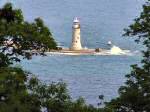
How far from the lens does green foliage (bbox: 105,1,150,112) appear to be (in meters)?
27.8

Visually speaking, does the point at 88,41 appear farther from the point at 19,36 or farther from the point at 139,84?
the point at 19,36

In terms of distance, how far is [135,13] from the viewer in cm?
15700

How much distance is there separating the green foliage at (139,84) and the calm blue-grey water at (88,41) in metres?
31.7

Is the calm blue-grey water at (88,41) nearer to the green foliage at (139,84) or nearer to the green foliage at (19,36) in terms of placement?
the green foliage at (139,84)

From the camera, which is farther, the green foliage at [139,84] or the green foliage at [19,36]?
the green foliage at [139,84]

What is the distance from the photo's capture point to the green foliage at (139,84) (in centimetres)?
2784

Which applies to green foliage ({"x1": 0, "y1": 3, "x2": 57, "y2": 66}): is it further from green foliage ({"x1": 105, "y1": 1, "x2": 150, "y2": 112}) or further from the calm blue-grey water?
the calm blue-grey water

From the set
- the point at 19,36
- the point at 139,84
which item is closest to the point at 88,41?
the point at 139,84

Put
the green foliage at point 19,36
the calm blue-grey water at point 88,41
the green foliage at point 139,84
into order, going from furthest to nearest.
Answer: the calm blue-grey water at point 88,41
the green foliage at point 139,84
the green foliage at point 19,36

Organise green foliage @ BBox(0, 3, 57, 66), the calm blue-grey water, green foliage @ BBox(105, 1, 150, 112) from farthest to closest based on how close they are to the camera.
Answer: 1. the calm blue-grey water
2. green foliage @ BBox(105, 1, 150, 112)
3. green foliage @ BBox(0, 3, 57, 66)

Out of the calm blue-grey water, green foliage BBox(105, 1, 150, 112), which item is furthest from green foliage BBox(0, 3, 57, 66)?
the calm blue-grey water

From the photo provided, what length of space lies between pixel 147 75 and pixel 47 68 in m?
64.7

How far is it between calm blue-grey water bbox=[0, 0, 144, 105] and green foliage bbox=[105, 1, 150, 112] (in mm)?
31690

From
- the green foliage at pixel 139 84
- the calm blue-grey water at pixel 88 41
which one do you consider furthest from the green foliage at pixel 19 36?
the calm blue-grey water at pixel 88 41
